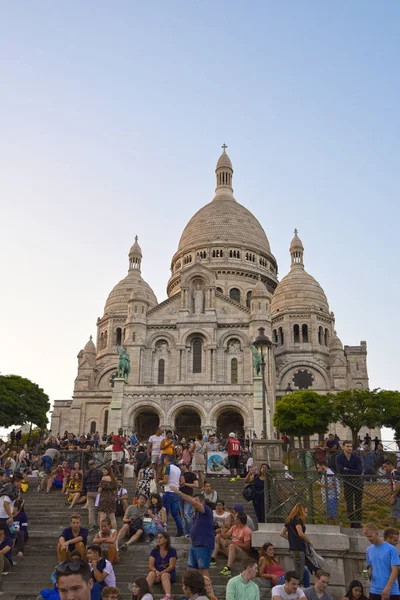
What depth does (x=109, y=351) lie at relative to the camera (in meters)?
63.5

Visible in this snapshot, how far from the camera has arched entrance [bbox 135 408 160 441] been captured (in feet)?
161

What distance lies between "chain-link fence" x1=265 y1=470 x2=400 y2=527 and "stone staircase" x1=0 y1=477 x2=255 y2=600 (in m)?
1.95

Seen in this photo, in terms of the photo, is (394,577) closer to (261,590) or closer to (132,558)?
(261,590)

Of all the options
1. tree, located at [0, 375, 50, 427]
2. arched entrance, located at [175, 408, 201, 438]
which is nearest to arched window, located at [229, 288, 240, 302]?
arched entrance, located at [175, 408, 201, 438]

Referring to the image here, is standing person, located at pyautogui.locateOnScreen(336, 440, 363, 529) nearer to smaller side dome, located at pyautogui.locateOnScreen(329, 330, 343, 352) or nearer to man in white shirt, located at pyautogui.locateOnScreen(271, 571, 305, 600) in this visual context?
man in white shirt, located at pyautogui.locateOnScreen(271, 571, 305, 600)

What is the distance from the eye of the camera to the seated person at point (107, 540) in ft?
39.8

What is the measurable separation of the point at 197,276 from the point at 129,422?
14.6 m

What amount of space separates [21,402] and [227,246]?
28.7 metres

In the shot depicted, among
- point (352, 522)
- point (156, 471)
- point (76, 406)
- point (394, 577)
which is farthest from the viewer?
point (76, 406)

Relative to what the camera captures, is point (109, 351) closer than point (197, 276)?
No

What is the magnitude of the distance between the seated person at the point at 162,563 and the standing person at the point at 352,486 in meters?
4.49

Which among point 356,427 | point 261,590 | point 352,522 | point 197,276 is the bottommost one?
point 261,590

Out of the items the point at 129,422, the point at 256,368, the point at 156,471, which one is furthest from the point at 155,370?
the point at 156,471

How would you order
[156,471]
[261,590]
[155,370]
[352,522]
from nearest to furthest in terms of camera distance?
A: [261,590] → [352,522] → [156,471] → [155,370]
